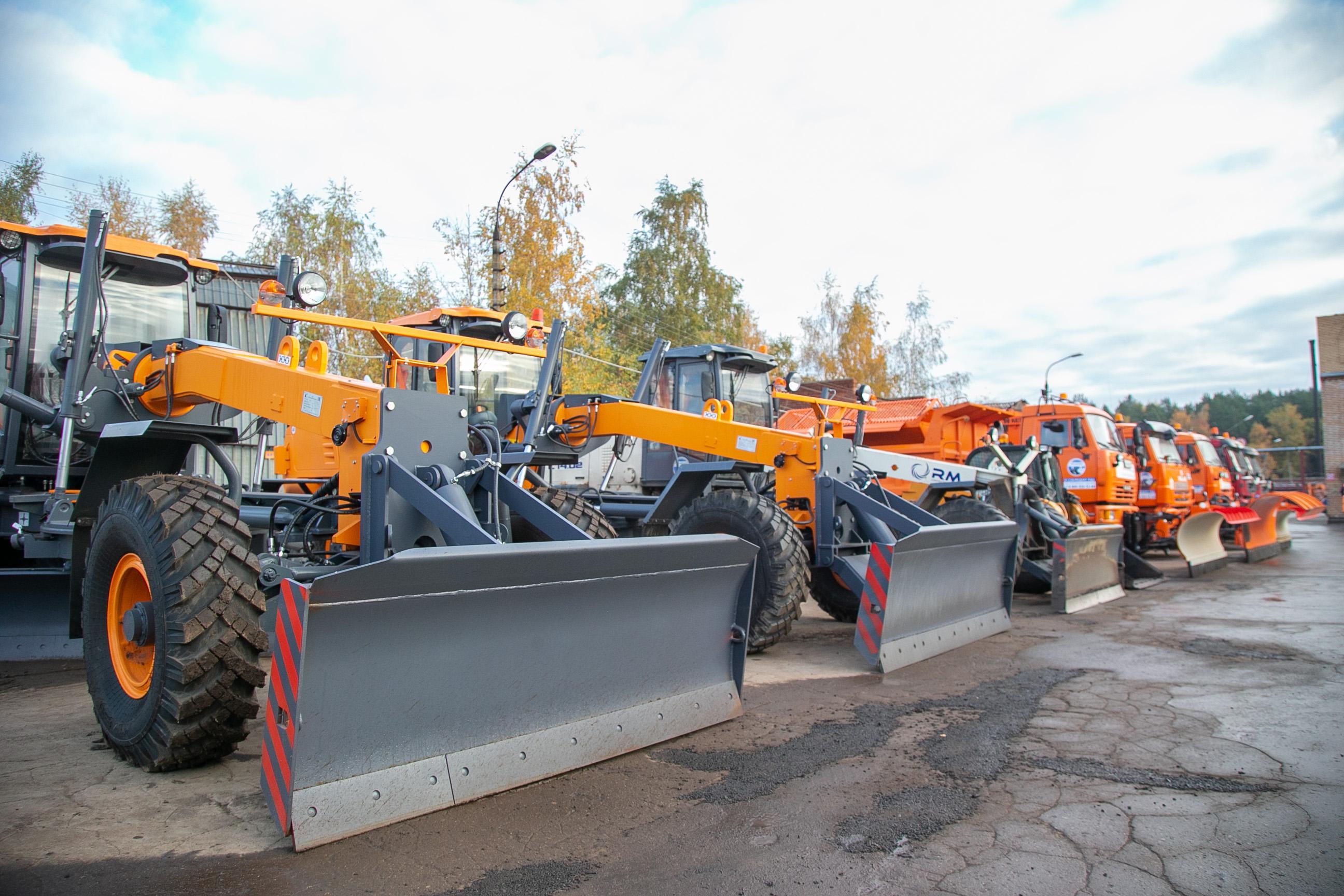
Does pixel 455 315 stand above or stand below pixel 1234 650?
above

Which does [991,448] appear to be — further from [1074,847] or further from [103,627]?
[103,627]

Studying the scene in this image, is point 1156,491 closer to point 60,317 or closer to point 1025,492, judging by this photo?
point 1025,492

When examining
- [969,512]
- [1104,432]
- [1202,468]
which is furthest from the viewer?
[1202,468]

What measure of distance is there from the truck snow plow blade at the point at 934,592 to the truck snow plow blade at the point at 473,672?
2.04 meters

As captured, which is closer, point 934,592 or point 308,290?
point 308,290

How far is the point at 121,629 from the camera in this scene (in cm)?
421

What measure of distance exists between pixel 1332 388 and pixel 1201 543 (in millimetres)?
24643

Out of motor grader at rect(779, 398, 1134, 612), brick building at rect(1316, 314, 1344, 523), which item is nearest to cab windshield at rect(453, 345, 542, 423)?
motor grader at rect(779, 398, 1134, 612)

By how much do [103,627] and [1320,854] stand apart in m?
5.25

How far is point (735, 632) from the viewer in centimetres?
468

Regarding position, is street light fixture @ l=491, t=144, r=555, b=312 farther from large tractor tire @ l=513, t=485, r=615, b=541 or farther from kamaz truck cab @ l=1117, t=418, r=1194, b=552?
kamaz truck cab @ l=1117, t=418, r=1194, b=552

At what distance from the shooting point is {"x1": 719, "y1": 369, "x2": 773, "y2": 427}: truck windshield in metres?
9.73

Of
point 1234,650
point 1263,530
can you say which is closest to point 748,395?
point 1234,650

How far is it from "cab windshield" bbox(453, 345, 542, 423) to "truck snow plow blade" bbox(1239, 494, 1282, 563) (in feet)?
47.8
